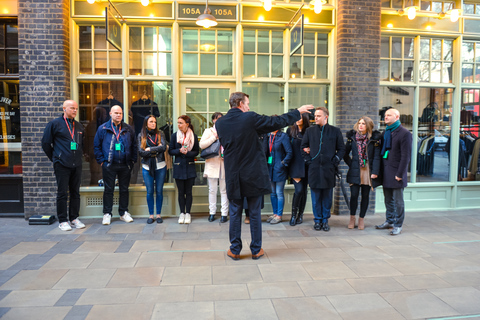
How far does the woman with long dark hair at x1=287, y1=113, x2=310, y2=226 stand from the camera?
6496 mm

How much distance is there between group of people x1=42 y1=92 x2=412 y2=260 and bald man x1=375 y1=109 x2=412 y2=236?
0.02 meters

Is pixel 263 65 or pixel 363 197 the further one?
pixel 263 65

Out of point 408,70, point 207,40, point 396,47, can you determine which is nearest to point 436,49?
point 408,70

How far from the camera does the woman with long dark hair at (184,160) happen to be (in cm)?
662

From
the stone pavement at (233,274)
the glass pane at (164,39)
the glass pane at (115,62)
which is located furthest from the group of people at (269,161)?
the glass pane at (164,39)

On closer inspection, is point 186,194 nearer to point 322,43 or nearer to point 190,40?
point 190,40

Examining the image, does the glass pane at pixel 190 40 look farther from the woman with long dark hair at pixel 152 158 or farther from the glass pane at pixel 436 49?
the glass pane at pixel 436 49

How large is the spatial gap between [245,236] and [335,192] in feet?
8.11

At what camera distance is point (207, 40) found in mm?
7234

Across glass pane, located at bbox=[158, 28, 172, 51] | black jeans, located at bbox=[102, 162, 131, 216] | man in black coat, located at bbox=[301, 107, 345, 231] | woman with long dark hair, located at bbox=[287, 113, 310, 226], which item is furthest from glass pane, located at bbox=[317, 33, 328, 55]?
black jeans, located at bbox=[102, 162, 131, 216]

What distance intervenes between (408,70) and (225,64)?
12.8 ft

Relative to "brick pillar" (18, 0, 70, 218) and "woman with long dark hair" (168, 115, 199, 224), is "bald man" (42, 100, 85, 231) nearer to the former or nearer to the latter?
"brick pillar" (18, 0, 70, 218)

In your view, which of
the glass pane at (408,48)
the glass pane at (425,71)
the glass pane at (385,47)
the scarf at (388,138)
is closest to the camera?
the scarf at (388,138)

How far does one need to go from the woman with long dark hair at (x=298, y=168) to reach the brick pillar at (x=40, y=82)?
14.0 feet
